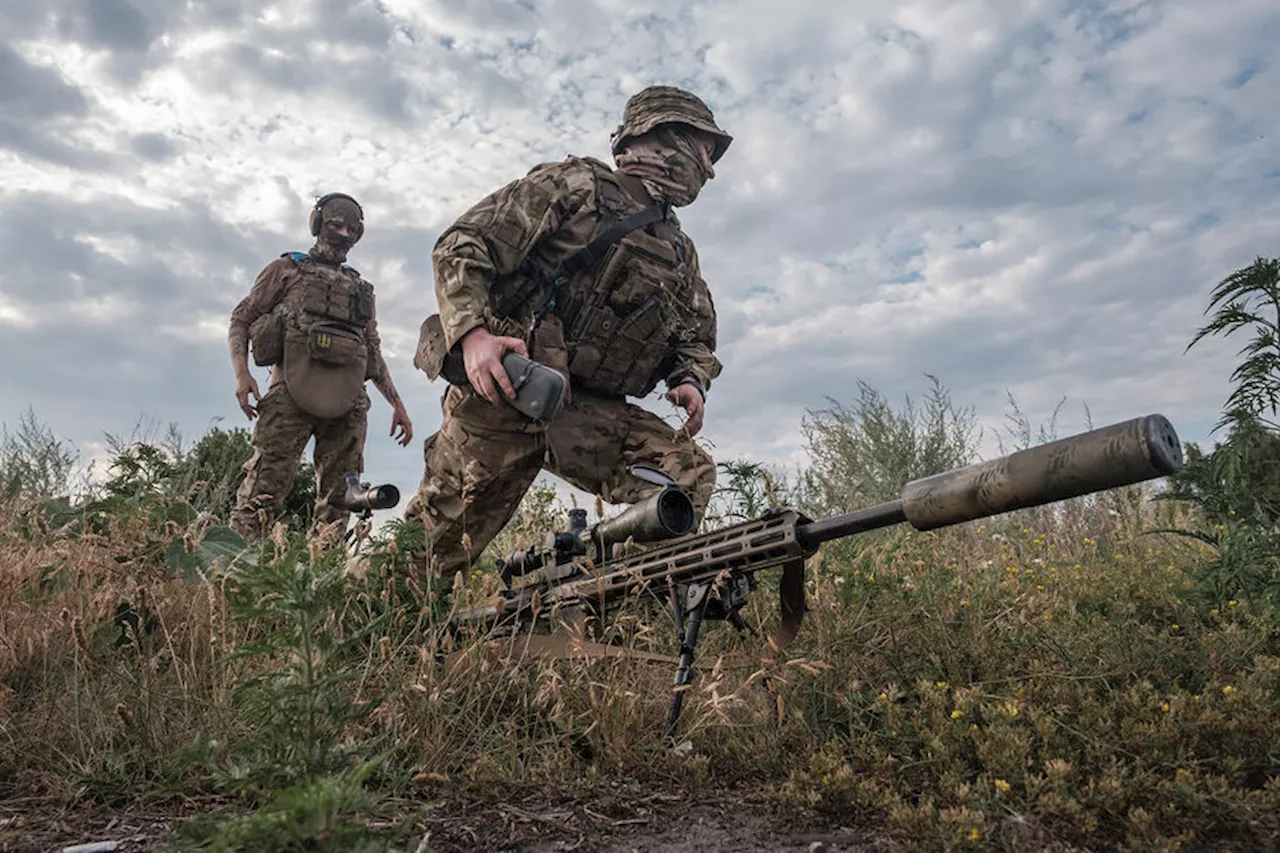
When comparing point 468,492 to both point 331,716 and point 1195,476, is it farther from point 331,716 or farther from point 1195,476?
point 1195,476

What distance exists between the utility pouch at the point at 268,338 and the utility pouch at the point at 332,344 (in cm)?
25

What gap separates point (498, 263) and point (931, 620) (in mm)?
2342

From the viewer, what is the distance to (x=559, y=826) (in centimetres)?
212

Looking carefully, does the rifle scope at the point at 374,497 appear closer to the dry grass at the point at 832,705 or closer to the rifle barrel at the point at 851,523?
the dry grass at the point at 832,705

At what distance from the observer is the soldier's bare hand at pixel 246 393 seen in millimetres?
7629

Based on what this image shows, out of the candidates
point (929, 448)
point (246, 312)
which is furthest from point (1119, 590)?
point (246, 312)

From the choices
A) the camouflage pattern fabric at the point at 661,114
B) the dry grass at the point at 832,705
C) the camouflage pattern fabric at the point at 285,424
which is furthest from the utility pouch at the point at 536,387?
the camouflage pattern fabric at the point at 285,424

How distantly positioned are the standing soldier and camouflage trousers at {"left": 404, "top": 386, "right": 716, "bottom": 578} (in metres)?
4.08

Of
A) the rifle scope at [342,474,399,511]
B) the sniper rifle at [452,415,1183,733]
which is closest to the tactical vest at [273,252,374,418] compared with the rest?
the rifle scope at [342,474,399,511]

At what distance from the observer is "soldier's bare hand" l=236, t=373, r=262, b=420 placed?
7.63 m

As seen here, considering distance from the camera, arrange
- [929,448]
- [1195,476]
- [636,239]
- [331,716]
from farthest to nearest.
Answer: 1. [929,448]
2. [636,239]
3. [1195,476]
4. [331,716]

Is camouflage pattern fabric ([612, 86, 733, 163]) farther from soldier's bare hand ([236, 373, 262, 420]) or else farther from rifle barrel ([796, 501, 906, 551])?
soldier's bare hand ([236, 373, 262, 420])

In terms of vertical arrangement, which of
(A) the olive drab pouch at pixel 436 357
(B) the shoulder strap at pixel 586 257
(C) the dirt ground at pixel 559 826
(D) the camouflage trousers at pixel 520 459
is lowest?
(C) the dirt ground at pixel 559 826

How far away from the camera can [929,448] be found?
25.1 feet
